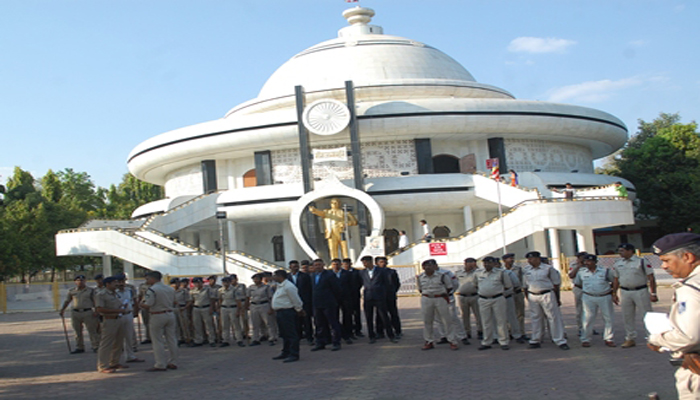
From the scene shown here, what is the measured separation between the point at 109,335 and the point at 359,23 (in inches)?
1346

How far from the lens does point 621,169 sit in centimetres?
4009

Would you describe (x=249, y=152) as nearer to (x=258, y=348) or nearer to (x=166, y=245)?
(x=166, y=245)

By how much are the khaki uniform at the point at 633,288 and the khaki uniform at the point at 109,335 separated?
7.49 meters

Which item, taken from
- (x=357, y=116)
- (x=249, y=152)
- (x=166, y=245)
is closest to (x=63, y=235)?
(x=166, y=245)

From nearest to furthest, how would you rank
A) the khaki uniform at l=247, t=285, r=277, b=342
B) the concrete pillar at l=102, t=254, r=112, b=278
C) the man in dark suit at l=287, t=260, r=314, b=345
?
1. the man in dark suit at l=287, t=260, r=314, b=345
2. the khaki uniform at l=247, t=285, r=277, b=342
3. the concrete pillar at l=102, t=254, r=112, b=278

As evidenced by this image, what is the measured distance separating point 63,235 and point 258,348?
67.5 feet

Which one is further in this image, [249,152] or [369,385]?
[249,152]

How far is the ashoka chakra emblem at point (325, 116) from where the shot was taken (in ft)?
96.5

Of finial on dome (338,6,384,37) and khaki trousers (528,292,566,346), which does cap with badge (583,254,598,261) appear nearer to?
khaki trousers (528,292,566,346)

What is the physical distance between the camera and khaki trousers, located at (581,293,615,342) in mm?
9680

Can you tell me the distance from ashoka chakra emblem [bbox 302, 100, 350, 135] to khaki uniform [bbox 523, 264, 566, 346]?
20045mm

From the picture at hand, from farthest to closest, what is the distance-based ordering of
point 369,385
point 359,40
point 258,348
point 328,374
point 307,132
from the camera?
point 359,40 < point 307,132 < point 258,348 < point 328,374 < point 369,385

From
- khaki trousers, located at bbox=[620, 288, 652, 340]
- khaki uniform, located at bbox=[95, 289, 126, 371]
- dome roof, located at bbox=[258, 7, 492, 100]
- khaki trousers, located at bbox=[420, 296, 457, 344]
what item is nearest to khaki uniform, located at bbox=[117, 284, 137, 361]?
khaki uniform, located at bbox=[95, 289, 126, 371]

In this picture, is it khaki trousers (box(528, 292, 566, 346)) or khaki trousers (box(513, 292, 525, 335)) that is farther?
khaki trousers (box(513, 292, 525, 335))
